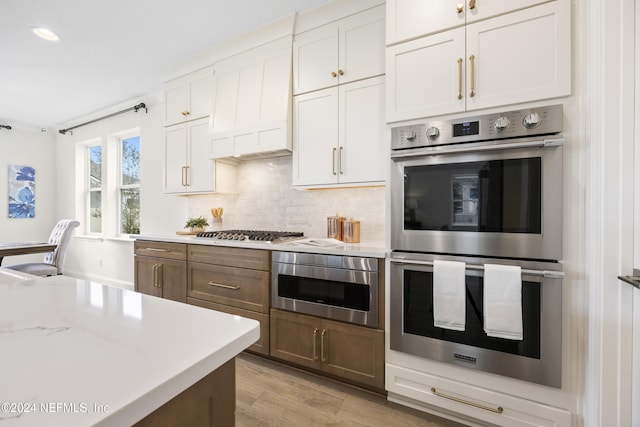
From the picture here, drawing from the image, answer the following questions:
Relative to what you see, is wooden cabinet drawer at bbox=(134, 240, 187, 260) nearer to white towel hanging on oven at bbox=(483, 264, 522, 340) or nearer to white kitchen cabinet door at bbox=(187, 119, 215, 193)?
white kitchen cabinet door at bbox=(187, 119, 215, 193)

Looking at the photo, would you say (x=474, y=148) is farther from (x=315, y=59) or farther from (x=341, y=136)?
(x=315, y=59)

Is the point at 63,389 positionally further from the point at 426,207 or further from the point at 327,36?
the point at 327,36

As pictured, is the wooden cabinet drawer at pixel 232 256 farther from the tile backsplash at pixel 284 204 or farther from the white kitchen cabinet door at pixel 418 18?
the white kitchen cabinet door at pixel 418 18

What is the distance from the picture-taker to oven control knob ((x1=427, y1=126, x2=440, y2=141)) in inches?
63.6

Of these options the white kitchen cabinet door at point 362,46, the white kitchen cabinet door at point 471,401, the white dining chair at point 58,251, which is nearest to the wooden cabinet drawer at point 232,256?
the white kitchen cabinet door at point 471,401

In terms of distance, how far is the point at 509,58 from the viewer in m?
1.48

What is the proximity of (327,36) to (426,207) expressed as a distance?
1563 millimetres

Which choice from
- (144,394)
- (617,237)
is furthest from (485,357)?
(144,394)

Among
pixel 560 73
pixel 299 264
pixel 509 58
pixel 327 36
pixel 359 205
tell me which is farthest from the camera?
pixel 359 205

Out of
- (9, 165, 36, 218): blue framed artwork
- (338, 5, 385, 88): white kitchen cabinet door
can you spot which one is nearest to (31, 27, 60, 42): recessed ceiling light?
(338, 5, 385, 88): white kitchen cabinet door

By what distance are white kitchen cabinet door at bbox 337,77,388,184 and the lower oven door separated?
70 centimetres

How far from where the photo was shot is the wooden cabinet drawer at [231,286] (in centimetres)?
220

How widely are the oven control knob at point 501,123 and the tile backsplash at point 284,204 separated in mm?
1037

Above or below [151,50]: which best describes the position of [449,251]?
below
